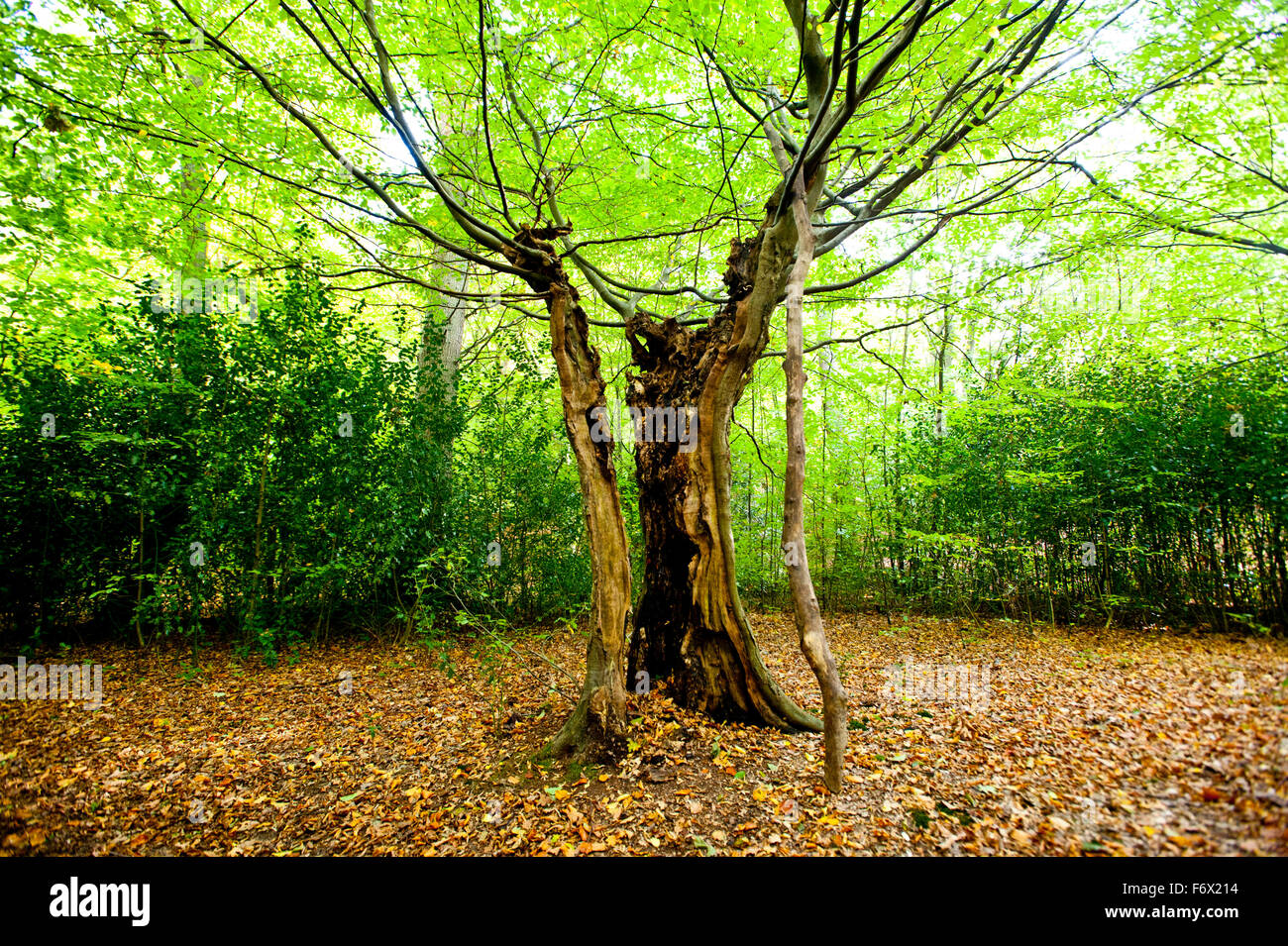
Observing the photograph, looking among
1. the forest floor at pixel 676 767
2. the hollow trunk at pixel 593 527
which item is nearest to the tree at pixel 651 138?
the hollow trunk at pixel 593 527

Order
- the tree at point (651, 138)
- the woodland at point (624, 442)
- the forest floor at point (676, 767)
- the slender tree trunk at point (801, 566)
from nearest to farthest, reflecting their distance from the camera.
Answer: the forest floor at point (676, 767), the woodland at point (624, 442), the slender tree trunk at point (801, 566), the tree at point (651, 138)

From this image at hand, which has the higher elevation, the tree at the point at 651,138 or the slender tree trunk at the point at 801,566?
the tree at the point at 651,138

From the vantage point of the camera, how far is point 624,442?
274 inches

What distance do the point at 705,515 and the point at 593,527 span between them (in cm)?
92

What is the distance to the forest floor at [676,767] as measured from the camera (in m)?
1.20

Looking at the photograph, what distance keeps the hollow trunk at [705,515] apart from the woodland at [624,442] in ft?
0.12

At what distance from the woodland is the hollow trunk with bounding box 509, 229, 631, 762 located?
28mm

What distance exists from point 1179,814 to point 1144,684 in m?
1.07

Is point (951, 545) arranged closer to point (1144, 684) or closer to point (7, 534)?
point (1144, 684)

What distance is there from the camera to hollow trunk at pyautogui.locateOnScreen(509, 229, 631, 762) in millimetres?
2883

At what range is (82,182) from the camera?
3.39 metres

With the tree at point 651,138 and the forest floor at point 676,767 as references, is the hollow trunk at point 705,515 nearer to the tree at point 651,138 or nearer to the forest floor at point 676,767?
the tree at point 651,138

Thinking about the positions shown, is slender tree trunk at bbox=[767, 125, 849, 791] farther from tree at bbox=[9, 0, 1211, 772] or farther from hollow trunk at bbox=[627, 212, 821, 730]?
hollow trunk at bbox=[627, 212, 821, 730]

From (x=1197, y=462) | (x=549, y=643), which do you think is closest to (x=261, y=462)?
(x=549, y=643)
